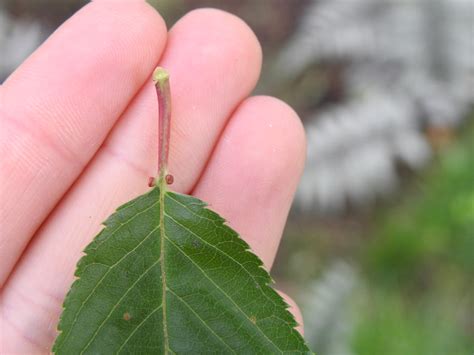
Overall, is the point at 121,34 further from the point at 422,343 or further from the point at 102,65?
the point at 422,343

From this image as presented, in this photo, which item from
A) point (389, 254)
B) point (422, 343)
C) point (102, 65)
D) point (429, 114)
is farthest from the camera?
point (429, 114)

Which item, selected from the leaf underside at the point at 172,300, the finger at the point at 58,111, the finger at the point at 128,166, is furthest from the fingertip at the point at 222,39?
the leaf underside at the point at 172,300

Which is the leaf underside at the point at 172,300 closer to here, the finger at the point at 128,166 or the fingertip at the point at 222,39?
the finger at the point at 128,166

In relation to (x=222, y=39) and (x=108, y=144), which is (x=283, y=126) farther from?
(x=108, y=144)

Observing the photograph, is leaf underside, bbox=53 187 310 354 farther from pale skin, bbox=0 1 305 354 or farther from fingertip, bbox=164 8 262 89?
fingertip, bbox=164 8 262 89

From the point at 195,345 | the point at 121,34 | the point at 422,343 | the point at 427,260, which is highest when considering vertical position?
the point at 427,260

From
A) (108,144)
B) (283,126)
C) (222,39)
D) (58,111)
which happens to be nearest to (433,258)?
(283,126)

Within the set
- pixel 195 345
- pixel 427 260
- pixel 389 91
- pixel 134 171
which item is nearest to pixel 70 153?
pixel 134 171

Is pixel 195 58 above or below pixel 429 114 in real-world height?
below
